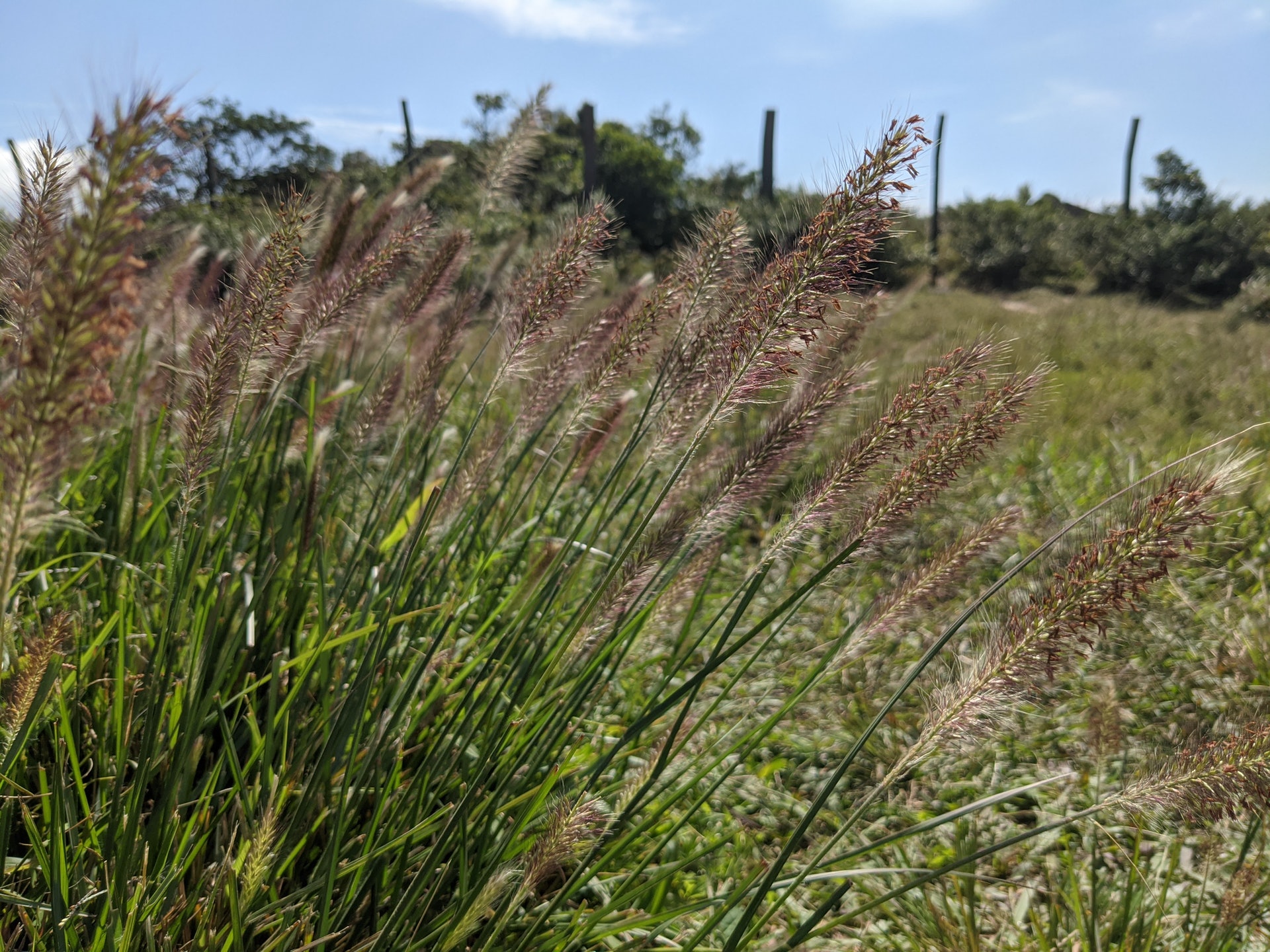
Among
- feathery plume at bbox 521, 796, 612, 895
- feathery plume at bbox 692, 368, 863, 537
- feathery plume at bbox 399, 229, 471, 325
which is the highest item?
feathery plume at bbox 399, 229, 471, 325

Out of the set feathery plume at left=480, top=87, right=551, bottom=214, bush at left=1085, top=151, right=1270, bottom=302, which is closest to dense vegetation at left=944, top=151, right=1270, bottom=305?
bush at left=1085, top=151, right=1270, bottom=302

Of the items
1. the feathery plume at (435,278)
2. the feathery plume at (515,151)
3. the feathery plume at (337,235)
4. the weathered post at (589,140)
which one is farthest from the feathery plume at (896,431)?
the weathered post at (589,140)

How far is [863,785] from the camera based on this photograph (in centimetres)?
243

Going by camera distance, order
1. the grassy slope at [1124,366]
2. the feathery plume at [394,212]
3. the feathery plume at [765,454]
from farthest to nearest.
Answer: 1. the grassy slope at [1124,366]
2. the feathery plume at [394,212]
3. the feathery plume at [765,454]

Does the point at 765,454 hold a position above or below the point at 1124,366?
below

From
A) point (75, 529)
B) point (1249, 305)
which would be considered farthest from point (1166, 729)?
point (1249, 305)

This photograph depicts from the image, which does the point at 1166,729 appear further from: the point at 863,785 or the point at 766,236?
the point at 766,236

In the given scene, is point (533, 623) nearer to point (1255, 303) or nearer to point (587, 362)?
point (587, 362)

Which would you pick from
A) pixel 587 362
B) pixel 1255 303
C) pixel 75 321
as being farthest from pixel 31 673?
pixel 1255 303

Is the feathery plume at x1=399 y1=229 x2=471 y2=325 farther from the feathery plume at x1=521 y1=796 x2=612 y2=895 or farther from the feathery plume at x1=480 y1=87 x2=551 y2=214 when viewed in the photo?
the feathery plume at x1=521 y1=796 x2=612 y2=895

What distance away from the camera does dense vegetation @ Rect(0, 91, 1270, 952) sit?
894 millimetres

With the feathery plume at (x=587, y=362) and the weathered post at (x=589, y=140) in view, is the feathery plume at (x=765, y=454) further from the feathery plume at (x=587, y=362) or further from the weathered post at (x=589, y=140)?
the weathered post at (x=589, y=140)

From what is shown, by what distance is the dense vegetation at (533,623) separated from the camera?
89 centimetres

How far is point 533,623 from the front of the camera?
Answer: 1690 millimetres
